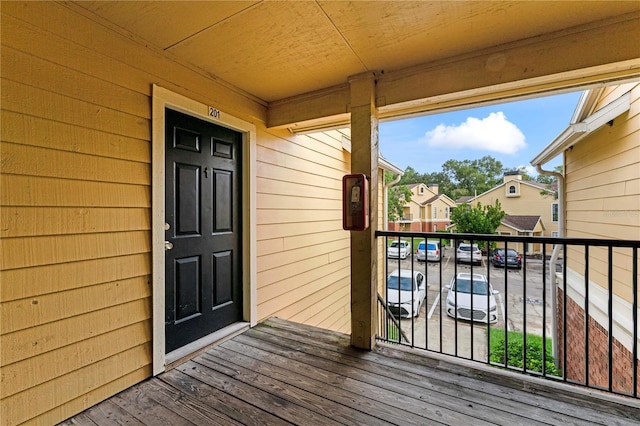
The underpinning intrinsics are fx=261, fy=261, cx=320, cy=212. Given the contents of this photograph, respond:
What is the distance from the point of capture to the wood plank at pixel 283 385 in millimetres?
1439

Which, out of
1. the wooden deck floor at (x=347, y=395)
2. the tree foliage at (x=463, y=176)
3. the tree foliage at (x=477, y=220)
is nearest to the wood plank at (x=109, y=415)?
the wooden deck floor at (x=347, y=395)

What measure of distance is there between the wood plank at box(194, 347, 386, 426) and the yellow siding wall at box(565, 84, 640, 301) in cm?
303

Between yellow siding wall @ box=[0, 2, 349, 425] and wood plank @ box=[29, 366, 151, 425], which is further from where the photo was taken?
wood plank @ box=[29, 366, 151, 425]

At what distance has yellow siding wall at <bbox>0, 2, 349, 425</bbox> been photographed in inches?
50.1

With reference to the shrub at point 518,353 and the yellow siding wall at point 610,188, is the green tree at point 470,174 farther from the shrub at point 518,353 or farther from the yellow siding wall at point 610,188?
the yellow siding wall at point 610,188

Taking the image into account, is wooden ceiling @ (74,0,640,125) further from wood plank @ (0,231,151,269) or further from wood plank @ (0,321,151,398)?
wood plank @ (0,321,151,398)

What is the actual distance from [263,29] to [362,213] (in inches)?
56.6

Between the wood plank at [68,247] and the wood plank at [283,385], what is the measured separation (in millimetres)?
997

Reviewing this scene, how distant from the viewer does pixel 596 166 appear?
10.7 ft

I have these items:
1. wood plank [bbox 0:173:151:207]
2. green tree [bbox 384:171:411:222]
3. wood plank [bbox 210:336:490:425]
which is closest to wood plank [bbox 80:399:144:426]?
wood plank [bbox 210:336:490:425]

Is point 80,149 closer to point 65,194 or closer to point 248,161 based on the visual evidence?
point 65,194

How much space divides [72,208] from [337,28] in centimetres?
190

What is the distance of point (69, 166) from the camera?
1.46m

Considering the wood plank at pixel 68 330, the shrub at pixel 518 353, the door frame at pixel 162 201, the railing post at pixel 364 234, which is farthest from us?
the shrub at pixel 518 353
